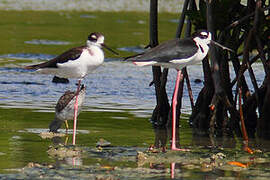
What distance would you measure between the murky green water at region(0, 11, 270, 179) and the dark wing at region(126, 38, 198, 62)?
95cm

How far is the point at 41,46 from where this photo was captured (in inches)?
774

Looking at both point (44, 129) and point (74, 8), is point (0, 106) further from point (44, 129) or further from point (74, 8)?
point (74, 8)

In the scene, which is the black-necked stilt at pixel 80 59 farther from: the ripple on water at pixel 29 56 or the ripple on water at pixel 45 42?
the ripple on water at pixel 45 42

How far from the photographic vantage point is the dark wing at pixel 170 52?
27.2 feet

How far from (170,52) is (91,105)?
147 inches

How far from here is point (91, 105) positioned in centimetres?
1192

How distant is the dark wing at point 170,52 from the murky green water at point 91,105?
0.95 meters

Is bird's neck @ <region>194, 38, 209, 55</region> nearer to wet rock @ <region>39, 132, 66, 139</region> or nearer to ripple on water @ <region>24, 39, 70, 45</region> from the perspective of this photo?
wet rock @ <region>39, 132, 66, 139</region>

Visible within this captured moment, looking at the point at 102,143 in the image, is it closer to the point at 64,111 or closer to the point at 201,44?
the point at 64,111

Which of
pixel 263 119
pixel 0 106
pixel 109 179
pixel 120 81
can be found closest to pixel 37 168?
pixel 109 179

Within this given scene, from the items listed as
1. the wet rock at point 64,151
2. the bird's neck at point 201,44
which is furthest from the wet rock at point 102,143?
the bird's neck at point 201,44

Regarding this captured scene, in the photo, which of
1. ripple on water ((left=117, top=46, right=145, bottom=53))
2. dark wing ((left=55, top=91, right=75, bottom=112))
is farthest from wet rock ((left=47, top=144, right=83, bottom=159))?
ripple on water ((left=117, top=46, right=145, bottom=53))

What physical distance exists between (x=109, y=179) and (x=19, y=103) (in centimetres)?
510

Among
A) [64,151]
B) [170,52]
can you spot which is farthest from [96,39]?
[64,151]
